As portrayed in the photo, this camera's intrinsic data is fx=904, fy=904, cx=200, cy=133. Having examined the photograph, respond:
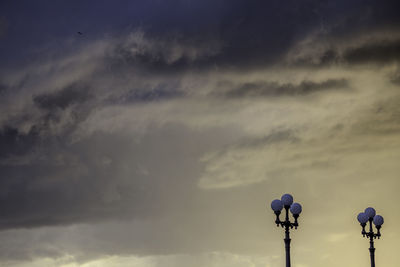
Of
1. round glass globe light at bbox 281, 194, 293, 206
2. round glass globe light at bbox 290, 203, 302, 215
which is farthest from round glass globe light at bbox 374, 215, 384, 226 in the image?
round glass globe light at bbox 281, 194, 293, 206

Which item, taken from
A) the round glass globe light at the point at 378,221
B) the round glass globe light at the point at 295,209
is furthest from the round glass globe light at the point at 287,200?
the round glass globe light at the point at 378,221

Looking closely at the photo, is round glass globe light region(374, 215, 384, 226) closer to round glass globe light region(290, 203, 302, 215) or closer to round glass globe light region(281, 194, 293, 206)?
round glass globe light region(290, 203, 302, 215)

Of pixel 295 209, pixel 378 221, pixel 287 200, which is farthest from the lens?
pixel 378 221

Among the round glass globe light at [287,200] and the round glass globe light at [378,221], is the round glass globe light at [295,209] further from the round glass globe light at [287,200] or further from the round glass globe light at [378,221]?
the round glass globe light at [378,221]

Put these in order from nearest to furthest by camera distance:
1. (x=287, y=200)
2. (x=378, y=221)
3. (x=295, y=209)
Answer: (x=287, y=200), (x=295, y=209), (x=378, y=221)

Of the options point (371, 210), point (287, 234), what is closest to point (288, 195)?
point (287, 234)

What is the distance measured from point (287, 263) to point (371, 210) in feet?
43.3

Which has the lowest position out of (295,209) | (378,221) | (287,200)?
(295,209)

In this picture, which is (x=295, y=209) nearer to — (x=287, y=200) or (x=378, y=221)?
(x=287, y=200)

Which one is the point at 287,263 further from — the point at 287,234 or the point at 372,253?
the point at 372,253

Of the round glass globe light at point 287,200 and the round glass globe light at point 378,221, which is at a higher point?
the round glass globe light at point 378,221

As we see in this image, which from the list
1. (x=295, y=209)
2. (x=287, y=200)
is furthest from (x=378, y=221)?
(x=287, y=200)

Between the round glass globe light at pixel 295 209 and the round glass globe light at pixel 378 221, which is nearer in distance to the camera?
the round glass globe light at pixel 295 209

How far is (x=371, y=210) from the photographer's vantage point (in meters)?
53.9
